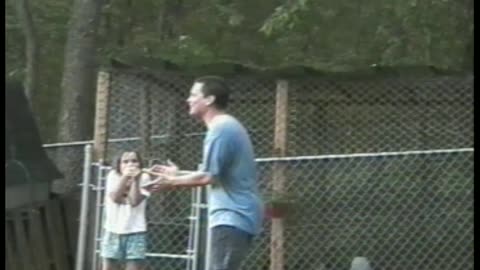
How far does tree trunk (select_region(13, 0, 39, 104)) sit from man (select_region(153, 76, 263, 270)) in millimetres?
11499

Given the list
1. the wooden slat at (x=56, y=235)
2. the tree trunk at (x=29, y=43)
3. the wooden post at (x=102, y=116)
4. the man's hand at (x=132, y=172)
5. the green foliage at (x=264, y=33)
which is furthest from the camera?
the tree trunk at (x=29, y=43)

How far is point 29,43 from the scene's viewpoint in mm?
16953

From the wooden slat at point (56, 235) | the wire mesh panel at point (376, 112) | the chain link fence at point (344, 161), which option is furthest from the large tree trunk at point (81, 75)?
the wire mesh panel at point (376, 112)

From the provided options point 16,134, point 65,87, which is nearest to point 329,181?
point 16,134

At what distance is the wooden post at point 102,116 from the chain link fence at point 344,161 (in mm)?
73

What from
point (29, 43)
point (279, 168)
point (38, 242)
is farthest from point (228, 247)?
point (29, 43)

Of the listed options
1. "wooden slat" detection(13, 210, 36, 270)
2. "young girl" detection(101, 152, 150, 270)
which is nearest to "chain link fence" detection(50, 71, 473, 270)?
"young girl" detection(101, 152, 150, 270)

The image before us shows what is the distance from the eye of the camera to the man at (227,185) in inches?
213

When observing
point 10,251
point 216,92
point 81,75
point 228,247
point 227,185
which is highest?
point 81,75

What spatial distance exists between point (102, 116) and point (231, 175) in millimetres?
2880

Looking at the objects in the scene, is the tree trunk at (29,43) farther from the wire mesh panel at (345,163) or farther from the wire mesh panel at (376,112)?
the wire mesh panel at (376,112)

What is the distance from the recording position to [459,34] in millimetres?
13320

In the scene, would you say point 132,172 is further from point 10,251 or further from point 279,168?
point 10,251

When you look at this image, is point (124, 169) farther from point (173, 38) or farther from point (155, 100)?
point (173, 38)
